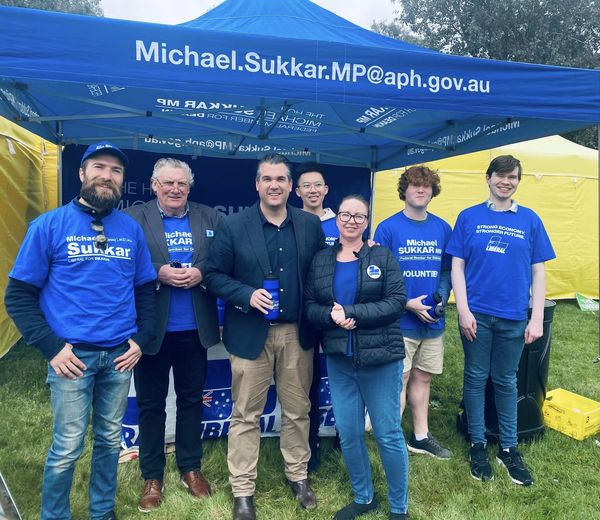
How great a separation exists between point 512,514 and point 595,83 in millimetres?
2461

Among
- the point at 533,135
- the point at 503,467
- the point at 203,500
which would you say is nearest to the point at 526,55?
the point at 533,135

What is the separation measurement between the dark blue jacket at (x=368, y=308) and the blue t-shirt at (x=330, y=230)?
730mm

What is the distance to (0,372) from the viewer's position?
16.1 ft

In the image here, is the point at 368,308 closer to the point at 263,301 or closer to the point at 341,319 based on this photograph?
the point at 341,319

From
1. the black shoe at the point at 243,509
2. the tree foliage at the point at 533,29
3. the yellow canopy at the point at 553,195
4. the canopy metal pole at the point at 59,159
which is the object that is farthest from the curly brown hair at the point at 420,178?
the tree foliage at the point at 533,29

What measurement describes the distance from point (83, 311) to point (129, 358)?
305mm

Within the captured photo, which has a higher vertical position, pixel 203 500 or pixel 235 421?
pixel 235 421

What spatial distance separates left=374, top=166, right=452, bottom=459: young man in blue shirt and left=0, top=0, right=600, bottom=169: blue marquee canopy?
0.51 meters

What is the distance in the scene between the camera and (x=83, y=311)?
2.12 metres

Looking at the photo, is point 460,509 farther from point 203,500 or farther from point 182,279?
point 182,279

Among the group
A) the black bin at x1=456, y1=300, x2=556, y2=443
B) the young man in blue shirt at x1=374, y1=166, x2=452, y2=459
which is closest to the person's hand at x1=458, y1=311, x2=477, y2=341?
the young man in blue shirt at x1=374, y1=166, x2=452, y2=459

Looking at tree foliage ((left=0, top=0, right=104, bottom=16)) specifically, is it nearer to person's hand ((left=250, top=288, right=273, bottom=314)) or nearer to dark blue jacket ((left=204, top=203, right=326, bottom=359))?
dark blue jacket ((left=204, top=203, right=326, bottom=359))

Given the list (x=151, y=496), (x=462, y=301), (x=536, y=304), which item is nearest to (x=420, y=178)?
(x=462, y=301)

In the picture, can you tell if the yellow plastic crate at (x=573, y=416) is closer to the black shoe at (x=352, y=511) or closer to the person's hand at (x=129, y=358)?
the black shoe at (x=352, y=511)
